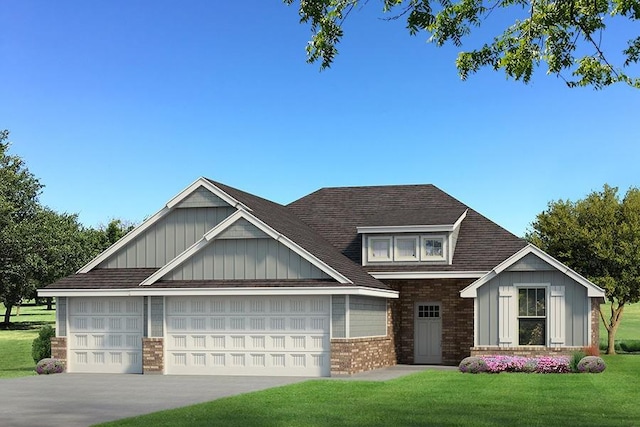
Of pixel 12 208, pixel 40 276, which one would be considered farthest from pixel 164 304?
pixel 40 276

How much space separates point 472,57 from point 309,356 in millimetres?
15837

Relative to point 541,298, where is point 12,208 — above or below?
above

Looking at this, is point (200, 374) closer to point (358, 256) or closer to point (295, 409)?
point (358, 256)

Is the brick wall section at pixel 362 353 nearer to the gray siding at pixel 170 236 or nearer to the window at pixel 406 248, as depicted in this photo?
the window at pixel 406 248

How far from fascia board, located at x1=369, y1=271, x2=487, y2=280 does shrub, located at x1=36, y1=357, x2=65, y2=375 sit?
36.5 ft

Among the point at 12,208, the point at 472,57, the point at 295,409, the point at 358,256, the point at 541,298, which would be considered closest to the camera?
the point at 472,57

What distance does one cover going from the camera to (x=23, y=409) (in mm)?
19141

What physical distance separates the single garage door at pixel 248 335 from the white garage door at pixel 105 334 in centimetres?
132

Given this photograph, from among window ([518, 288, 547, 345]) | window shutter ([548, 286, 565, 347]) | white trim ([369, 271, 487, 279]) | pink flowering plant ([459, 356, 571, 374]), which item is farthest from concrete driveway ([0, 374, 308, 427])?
window shutter ([548, 286, 565, 347])

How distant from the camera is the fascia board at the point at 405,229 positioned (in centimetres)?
3306

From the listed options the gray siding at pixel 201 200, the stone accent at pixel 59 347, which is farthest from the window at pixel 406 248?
the stone accent at pixel 59 347

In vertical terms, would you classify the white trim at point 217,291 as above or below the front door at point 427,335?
above

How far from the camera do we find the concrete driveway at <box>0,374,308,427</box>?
17875 millimetres

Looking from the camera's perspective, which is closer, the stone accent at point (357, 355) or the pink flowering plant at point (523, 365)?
the stone accent at point (357, 355)
